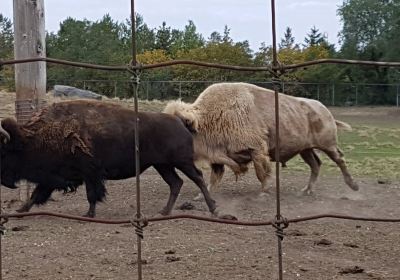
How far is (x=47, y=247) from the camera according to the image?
582cm

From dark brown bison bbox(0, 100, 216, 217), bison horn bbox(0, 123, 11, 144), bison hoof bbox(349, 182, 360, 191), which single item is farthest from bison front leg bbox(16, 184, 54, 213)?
bison hoof bbox(349, 182, 360, 191)

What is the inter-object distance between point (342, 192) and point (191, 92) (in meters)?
11.0

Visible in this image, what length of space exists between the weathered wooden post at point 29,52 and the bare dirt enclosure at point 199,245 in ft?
3.59

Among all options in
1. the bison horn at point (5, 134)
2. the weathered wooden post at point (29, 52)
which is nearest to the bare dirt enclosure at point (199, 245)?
the bison horn at point (5, 134)

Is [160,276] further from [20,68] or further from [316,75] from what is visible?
[316,75]

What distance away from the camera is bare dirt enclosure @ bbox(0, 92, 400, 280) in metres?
5.05

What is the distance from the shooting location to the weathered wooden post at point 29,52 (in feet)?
25.5

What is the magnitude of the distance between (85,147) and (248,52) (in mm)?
14809

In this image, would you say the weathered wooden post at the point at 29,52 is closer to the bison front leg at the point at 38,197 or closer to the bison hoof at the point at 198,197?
the bison front leg at the point at 38,197

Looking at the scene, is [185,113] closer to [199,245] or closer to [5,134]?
[5,134]

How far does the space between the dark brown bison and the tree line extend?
31.4 feet

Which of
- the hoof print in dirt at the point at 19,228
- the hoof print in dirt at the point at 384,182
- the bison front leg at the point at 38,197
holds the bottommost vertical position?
the hoof print in dirt at the point at 384,182

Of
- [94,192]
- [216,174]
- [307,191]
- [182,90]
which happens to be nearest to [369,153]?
[182,90]

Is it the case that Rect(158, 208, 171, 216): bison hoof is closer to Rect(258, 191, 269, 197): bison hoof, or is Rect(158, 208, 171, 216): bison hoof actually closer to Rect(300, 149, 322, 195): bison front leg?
Rect(258, 191, 269, 197): bison hoof
